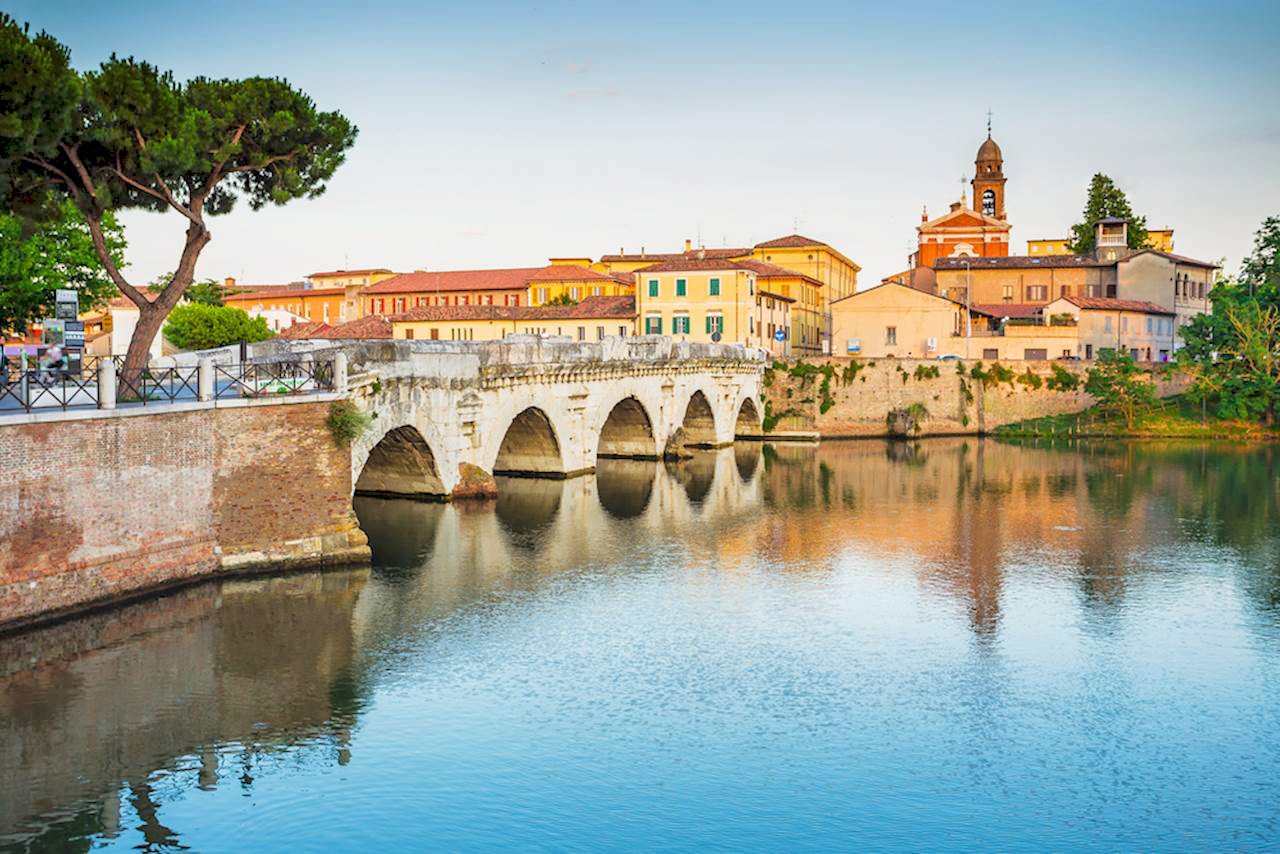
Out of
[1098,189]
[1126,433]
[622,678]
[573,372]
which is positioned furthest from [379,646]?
[1098,189]

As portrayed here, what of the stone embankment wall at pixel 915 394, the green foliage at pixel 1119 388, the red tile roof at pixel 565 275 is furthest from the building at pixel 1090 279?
the red tile roof at pixel 565 275

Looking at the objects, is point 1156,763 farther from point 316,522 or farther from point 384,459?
point 384,459

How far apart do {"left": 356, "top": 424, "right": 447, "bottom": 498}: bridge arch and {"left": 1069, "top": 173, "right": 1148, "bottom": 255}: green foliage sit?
79.2 metres

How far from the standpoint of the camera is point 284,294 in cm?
12219

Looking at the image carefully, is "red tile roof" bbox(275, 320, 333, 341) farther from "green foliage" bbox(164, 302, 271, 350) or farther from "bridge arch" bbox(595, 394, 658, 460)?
"bridge arch" bbox(595, 394, 658, 460)

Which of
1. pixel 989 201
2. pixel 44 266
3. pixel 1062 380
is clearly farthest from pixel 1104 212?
pixel 44 266

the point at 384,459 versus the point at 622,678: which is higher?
the point at 384,459

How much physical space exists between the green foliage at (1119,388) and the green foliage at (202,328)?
49.6 m

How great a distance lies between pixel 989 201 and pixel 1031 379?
42053mm

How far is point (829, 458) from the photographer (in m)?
64.1

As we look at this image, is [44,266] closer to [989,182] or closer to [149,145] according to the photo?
[149,145]

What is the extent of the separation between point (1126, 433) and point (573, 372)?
4091cm

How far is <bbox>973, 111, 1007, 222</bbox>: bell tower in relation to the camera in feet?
372

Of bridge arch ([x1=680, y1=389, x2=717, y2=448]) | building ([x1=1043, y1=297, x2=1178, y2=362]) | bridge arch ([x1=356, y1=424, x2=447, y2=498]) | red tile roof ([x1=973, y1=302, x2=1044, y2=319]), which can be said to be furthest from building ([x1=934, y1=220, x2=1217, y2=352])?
bridge arch ([x1=356, y1=424, x2=447, y2=498])
